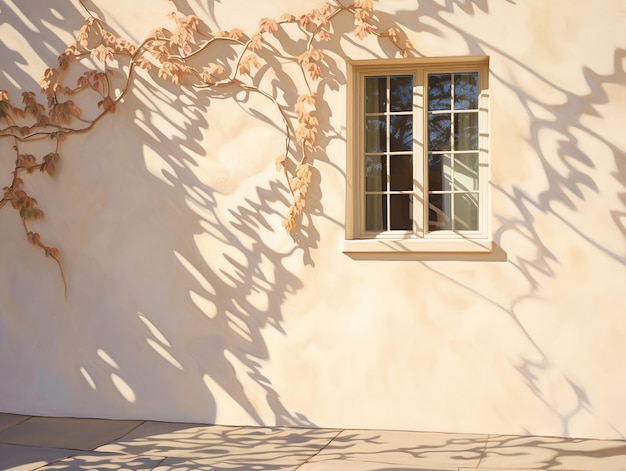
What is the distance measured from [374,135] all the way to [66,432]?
339 centimetres

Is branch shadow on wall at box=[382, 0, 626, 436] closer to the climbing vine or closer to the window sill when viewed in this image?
the window sill

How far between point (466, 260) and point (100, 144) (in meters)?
3.16

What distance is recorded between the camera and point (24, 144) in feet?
25.2

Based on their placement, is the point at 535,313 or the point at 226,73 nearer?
the point at 535,313

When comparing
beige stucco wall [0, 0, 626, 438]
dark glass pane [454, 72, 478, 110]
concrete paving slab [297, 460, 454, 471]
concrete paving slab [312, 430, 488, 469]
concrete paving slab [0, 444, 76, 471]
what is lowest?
concrete paving slab [0, 444, 76, 471]

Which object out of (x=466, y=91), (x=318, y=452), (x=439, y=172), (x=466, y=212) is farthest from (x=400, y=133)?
(x=318, y=452)

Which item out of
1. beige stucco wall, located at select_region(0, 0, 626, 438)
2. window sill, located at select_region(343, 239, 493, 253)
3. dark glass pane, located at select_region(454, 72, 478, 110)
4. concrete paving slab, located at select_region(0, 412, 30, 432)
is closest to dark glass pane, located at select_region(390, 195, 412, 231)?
window sill, located at select_region(343, 239, 493, 253)

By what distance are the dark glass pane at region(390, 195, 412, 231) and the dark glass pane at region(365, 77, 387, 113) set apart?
72 centimetres

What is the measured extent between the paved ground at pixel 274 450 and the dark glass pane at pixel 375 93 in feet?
8.35

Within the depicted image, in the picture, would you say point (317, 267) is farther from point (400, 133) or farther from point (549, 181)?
point (549, 181)

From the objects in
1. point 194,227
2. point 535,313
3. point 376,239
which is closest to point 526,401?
point 535,313

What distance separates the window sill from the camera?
22.3 feet

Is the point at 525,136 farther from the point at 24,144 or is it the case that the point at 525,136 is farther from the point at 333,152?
the point at 24,144

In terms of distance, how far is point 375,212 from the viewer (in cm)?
724
